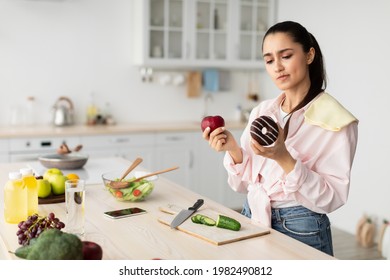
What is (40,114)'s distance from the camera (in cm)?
459

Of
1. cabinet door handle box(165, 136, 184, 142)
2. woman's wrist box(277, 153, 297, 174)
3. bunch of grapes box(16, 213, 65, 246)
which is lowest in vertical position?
cabinet door handle box(165, 136, 184, 142)

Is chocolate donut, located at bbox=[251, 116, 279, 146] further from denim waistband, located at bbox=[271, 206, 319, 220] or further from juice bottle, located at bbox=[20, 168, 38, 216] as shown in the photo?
juice bottle, located at bbox=[20, 168, 38, 216]

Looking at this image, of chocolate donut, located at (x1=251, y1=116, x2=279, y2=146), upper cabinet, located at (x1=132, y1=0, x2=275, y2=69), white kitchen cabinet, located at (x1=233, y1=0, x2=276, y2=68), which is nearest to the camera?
chocolate donut, located at (x1=251, y1=116, x2=279, y2=146)

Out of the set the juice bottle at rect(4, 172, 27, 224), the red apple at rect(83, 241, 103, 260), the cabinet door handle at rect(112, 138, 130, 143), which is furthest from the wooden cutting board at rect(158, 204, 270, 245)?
the cabinet door handle at rect(112, 138, 130, 143)

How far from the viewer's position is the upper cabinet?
15.4 feet

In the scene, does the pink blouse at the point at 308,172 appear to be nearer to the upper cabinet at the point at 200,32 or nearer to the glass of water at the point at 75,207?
the glass of water at the point at 75,207

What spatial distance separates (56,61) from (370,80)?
2699 mm

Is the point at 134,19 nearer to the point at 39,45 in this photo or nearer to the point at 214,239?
the point at 39,45

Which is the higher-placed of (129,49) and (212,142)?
(129,49)

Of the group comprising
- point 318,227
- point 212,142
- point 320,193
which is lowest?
point 318,227

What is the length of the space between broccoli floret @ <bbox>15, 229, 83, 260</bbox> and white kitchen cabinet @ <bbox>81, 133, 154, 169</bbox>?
309 centimetres
